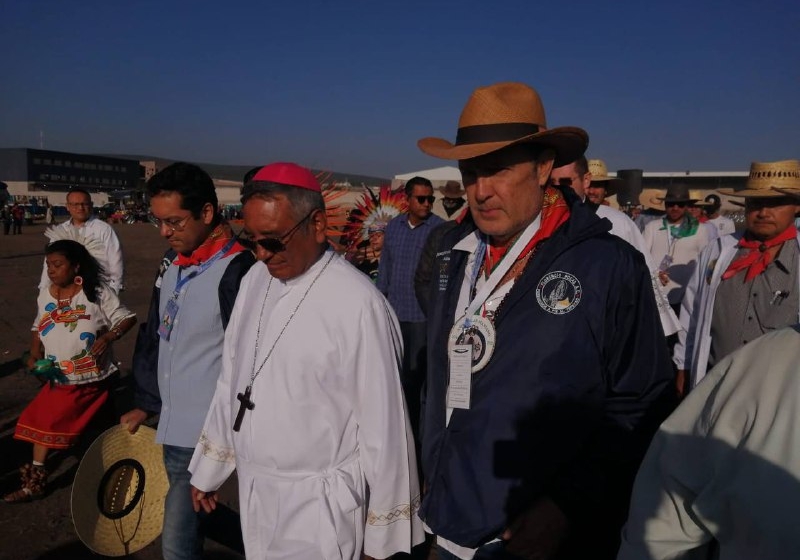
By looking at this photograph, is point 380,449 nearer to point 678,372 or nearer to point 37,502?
point 678,372

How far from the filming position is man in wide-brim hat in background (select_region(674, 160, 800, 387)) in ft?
12.0

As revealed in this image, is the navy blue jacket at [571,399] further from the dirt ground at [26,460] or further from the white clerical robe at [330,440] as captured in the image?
the dirt ground at [26,460]

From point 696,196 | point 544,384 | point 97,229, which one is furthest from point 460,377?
point 696,196

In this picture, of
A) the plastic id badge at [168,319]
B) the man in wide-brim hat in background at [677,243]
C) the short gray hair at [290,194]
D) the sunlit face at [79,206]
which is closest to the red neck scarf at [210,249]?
the plastic id badge at [168,319]

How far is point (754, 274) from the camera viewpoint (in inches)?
149

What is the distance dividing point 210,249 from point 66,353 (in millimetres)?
2351

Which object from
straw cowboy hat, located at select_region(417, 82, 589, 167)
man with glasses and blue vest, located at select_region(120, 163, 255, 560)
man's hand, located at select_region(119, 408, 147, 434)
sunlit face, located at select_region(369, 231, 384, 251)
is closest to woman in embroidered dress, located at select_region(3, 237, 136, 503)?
man's hand, located at select_region(119, 408, 147, 434)

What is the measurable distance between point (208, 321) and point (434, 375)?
4.41 ft

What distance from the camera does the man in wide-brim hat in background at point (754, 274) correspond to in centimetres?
365

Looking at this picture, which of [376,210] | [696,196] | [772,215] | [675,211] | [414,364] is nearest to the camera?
[772,215]

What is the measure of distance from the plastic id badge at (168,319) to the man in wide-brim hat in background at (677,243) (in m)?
5.44

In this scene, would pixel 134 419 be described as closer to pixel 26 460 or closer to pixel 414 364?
pixel 26 460

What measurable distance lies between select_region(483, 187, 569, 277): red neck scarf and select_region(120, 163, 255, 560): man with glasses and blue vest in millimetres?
1383

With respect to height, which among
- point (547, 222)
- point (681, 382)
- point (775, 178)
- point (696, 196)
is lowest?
point (681, 382)
